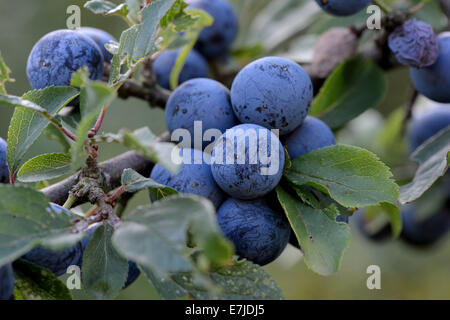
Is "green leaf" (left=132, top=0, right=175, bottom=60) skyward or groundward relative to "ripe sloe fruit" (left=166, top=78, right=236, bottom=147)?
skyward

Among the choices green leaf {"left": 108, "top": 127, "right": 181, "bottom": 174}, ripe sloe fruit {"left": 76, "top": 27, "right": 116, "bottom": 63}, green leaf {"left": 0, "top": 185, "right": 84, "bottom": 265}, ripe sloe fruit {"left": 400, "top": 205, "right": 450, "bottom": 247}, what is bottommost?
ripe sloe fruit {"left": 400, "top": 205, "right": 450, "bottom": 247}

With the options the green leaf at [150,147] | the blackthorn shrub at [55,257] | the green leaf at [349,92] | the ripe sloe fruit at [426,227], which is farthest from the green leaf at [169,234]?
the ripe sloe fruit at [426,227]

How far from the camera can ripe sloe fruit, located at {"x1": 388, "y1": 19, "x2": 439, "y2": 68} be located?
0.85m

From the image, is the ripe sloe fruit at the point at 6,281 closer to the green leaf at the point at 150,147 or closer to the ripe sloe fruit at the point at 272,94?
the green leaf at the point at 150,147

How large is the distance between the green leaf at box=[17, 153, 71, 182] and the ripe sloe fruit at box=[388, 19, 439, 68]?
1.93 ft

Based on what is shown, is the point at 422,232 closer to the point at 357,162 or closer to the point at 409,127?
the point at 409,127

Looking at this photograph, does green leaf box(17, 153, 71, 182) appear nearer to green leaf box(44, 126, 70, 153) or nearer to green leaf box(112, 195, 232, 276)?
green leaf box(44, 126, 70, 153)

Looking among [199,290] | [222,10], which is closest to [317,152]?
[199,290]

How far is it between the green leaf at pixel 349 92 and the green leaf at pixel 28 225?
1.89ft

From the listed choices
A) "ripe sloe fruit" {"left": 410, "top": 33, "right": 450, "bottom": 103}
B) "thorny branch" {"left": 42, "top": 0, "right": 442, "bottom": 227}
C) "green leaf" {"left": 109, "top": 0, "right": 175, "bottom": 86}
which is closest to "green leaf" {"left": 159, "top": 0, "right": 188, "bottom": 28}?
"green leaf" {"left": 109, "top": 0, "right": 175, "bottom": 86}

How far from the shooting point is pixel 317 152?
718 millimetres

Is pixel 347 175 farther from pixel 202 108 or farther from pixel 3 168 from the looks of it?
pixel 3 168

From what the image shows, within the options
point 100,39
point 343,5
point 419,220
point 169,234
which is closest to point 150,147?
point 169,234

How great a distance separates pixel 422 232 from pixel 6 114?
5.25ft
